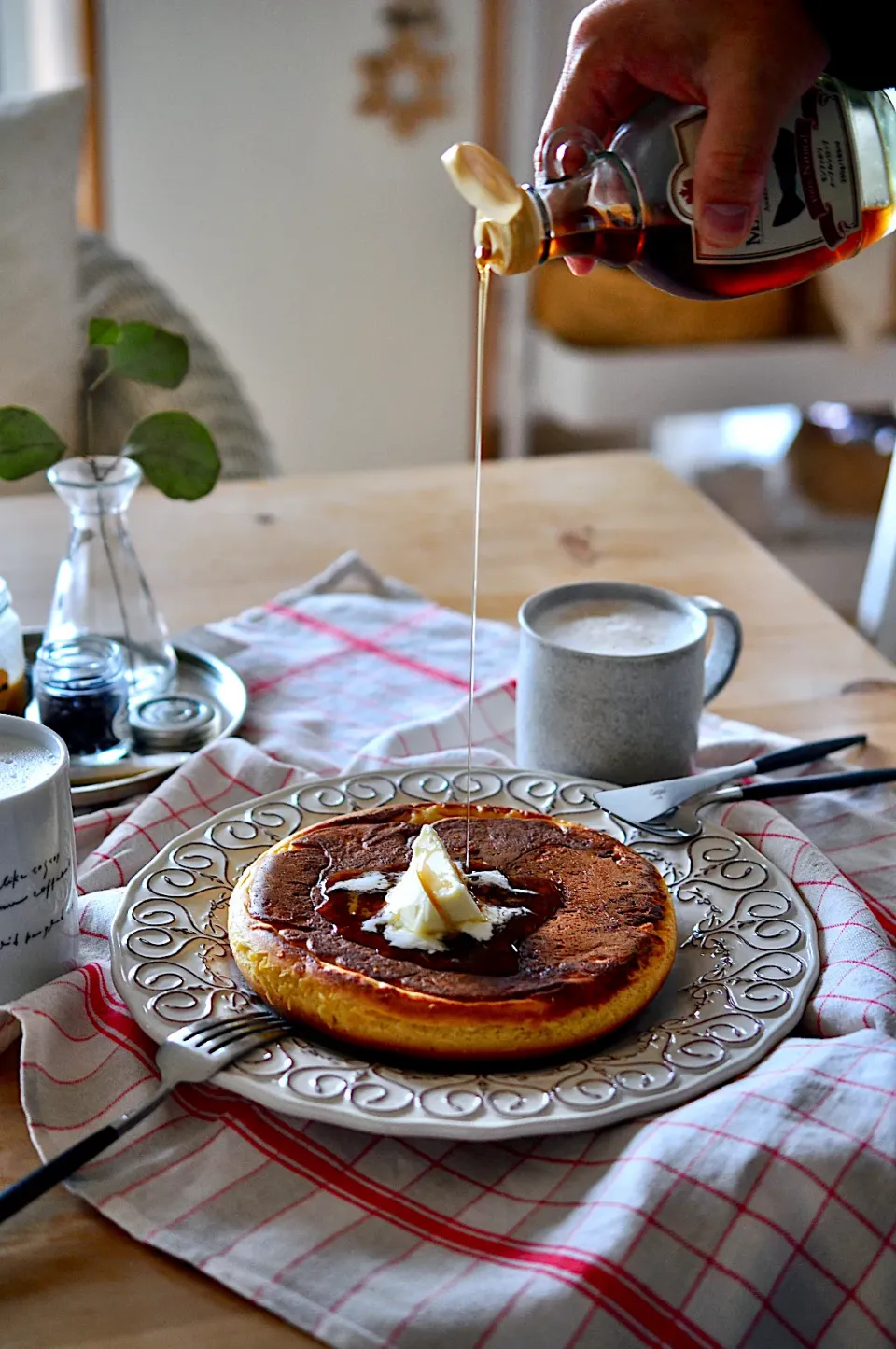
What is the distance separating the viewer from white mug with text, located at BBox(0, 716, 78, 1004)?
2.72ft

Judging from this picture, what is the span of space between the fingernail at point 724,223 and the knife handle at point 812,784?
1.35 ft

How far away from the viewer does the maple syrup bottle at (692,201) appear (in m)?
1.00

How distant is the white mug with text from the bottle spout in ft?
1.41

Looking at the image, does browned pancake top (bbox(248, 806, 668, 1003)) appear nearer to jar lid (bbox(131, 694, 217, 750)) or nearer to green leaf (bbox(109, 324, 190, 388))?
jar lid (bbox(131, 694, 217, 750))

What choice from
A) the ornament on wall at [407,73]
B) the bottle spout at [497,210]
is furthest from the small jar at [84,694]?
the ornament on wall at [407,73]

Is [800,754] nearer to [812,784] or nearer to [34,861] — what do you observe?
[812,784]

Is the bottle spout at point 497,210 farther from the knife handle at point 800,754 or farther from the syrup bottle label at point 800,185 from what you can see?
the knife handle at point 800,754

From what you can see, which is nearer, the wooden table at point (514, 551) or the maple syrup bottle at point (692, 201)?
the maple syrup bottle at point (692, 201)

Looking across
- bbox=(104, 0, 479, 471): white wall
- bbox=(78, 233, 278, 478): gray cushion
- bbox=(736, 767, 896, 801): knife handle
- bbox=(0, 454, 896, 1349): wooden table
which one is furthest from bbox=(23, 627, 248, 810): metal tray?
bbox=(104, 0, 479, 471): white wall

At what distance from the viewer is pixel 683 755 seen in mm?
1138

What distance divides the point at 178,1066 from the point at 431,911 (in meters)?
0.17

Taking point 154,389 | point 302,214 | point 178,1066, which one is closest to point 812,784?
point 178,1066

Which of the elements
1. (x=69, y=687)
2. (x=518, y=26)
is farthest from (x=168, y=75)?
(x=69, y=687)

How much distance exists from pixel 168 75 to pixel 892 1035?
3.40m
